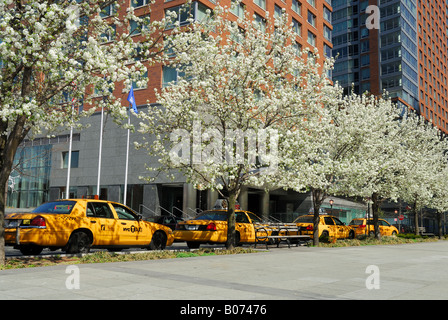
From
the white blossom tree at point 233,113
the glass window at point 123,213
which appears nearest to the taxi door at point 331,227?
the white blossom tree at point 233,113

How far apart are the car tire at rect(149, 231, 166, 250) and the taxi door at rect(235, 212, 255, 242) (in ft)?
12.6

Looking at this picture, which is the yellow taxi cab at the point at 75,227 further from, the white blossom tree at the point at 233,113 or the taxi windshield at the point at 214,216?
the taxi windshield at the point at 214,216

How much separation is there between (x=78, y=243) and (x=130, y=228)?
1977 millimetres

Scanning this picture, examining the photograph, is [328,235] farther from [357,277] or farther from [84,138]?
[84,138]

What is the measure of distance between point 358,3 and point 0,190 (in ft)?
288

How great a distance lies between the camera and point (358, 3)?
86812 millimetres

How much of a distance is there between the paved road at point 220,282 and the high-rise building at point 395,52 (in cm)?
7163

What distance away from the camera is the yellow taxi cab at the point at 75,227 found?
39.1 feet

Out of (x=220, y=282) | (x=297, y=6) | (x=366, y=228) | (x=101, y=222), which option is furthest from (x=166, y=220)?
(x=297, y=6)

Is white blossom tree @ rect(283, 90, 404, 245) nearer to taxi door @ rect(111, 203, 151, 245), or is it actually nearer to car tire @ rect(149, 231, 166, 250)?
car tire @ rect(149, 231, 166, 250)

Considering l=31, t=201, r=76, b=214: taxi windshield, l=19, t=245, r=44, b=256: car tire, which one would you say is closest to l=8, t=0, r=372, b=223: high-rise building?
l=19, t=245, r=44, b=256: car tire

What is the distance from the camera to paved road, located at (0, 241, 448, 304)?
6910 mm
